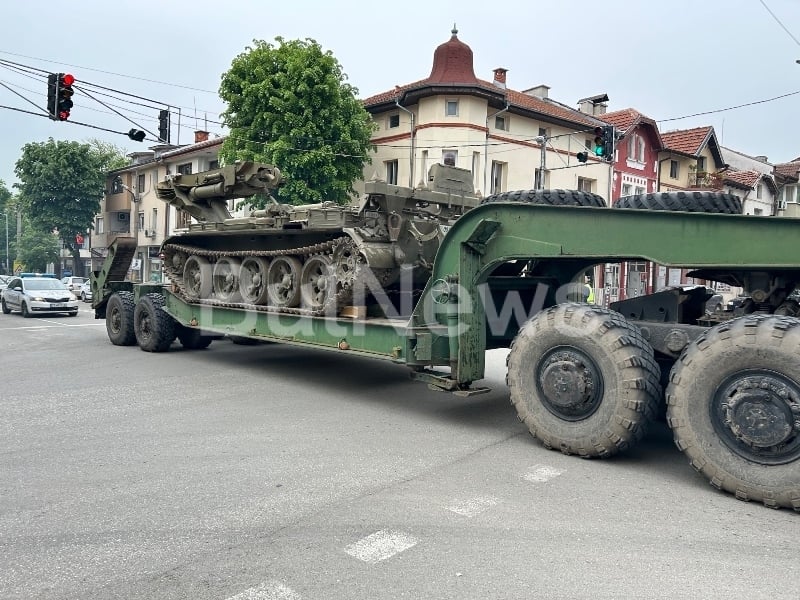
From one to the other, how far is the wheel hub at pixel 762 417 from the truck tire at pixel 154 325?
31.6 feet

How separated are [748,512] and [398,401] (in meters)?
4.29

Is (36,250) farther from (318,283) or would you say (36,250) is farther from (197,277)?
(318,283)

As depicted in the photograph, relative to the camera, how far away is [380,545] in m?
3.78

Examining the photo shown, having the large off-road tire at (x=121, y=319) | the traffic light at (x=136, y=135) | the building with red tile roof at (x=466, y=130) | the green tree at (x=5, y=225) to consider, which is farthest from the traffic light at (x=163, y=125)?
the green tree at (x=5, y=225)

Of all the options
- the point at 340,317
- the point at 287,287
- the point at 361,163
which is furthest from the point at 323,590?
the point at 361,163

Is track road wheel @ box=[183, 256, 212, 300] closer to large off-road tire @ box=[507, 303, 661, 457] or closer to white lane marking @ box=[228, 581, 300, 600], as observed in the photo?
large off-road tire @ box=[507, 303, 661, 457]

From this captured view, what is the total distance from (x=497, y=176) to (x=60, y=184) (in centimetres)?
3283

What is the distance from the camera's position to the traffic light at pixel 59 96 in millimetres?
16062

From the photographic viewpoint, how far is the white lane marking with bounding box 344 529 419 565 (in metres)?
3.64

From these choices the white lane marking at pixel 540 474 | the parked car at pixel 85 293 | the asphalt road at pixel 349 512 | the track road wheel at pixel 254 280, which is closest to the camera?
the asphalt road at pixel 349 512

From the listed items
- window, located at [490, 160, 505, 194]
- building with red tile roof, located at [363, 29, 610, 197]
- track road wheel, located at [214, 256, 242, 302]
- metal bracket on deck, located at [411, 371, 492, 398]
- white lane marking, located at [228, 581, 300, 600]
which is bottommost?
white lane marking, located at [228, 581, 300, 600]

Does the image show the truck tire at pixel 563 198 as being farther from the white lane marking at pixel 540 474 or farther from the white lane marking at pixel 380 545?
the white lane marking at pixel 380 545

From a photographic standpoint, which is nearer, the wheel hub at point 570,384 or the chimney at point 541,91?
the wheel hub at point 570,384

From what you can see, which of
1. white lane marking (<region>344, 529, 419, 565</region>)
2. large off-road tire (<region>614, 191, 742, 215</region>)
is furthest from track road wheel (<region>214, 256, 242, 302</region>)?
white lane marking (<region>344, 529, 419, 565</region>)
